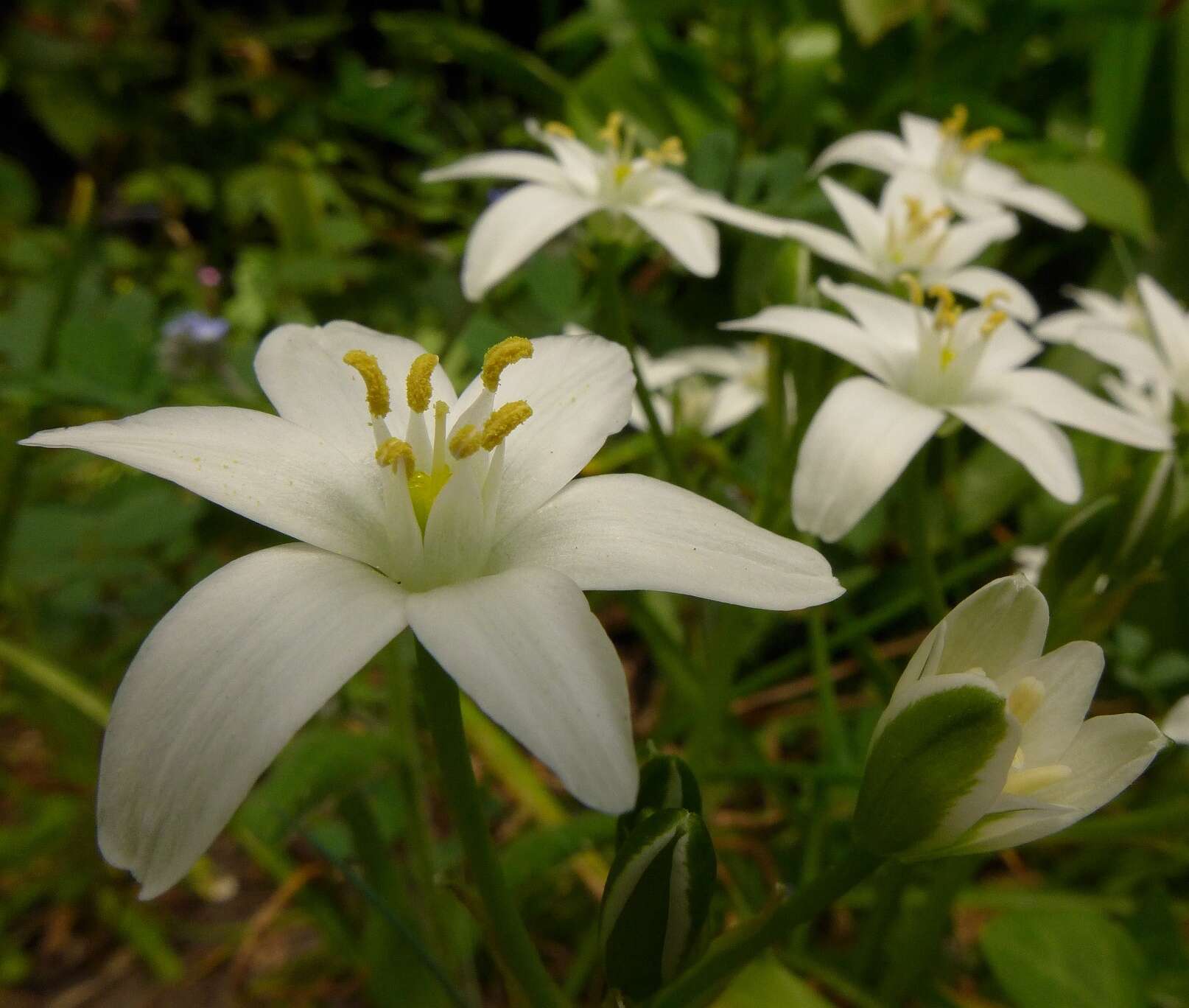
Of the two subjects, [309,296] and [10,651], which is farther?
[309,296]

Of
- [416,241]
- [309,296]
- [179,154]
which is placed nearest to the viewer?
[309,296]

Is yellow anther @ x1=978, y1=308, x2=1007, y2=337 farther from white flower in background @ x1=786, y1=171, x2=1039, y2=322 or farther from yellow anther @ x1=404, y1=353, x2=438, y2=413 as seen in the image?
yellow anther @ x1=404, y1=353, x2=438, y2=413

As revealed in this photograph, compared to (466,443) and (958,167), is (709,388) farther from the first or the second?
(466,443)

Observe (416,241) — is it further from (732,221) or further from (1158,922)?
(1158,922)

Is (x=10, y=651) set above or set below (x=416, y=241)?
below

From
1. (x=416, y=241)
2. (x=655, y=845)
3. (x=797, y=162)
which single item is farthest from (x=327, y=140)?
(x=655, y=845)

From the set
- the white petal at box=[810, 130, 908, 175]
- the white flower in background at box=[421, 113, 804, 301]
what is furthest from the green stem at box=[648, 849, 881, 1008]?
the white petal at box=[810, 130, 908, 175]

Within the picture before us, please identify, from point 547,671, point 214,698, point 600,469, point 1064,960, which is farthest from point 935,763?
point 600,469
